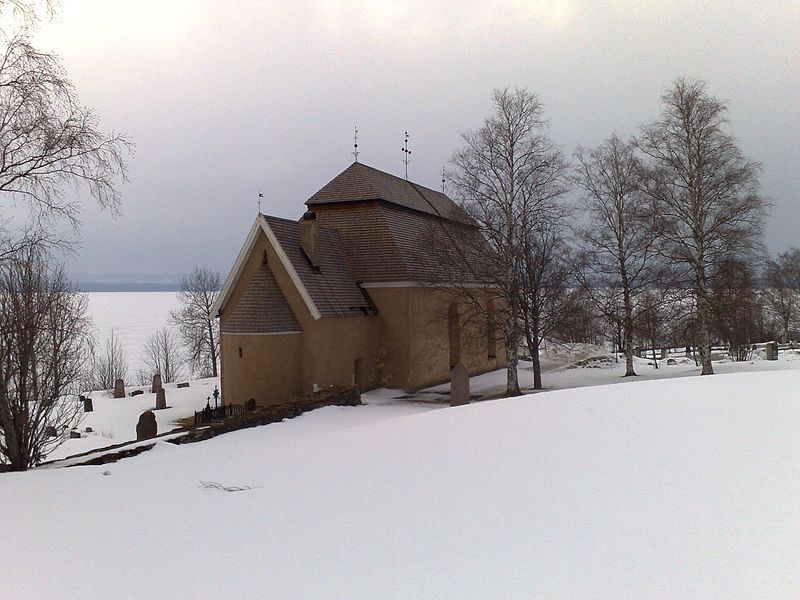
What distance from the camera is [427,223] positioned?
29906mm

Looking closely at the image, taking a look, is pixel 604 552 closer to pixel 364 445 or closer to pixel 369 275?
pixel 364 445

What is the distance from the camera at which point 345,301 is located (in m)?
23.5

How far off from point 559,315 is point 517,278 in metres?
2.98

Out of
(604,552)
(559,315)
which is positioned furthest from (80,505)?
(559,315)

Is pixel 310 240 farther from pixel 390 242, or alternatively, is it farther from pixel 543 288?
pixel 543 288

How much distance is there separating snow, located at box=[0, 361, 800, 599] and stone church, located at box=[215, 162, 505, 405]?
11.9 meters

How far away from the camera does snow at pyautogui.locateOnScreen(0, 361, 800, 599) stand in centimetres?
442

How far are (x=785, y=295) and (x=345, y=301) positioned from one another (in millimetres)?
51926

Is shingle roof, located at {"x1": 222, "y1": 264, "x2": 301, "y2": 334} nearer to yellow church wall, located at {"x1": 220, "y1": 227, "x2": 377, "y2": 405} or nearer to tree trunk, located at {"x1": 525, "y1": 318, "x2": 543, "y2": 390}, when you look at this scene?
yellow church wall, located at {"x1": 220, "y1": 227, "x2": 377, "y2": 405}

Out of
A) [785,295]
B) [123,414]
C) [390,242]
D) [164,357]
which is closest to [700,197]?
[390,242]

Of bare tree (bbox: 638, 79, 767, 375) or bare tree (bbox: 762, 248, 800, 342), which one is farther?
bare tree (bbox: 762, 248, 800, 342)

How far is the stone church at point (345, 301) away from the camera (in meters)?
21.5

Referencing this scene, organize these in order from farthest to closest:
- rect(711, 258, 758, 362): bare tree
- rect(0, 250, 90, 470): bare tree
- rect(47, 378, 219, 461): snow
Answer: rect(711, 258, 758, 362): bare tree, rect(47, 378, 219, 461): snow, rect(0, 250, 90, 470): bare tree

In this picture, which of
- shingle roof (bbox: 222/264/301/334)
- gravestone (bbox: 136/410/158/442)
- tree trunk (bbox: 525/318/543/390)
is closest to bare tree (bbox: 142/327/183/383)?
shingle roof (bbox: 222/264/301/334)
